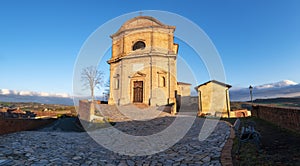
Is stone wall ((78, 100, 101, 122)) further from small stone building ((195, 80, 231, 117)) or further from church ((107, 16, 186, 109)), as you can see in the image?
small stone building ((195, 80, 231, 117))

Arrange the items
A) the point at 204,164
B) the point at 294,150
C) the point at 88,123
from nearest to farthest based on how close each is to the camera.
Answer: the point at 294,150 < the point at 204,164 < the point at 88,123

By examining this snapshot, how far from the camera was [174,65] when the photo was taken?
70.2ft

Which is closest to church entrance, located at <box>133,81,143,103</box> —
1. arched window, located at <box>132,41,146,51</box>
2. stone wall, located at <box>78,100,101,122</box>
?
arched window, located at <box>132,41,146,51</box>

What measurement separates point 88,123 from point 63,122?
2.21 meters

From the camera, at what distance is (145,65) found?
2112cm

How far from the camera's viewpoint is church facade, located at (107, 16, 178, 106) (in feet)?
68.0

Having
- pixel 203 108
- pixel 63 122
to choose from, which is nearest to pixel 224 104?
pixel 203 108

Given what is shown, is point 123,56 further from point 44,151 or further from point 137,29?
point 44,151

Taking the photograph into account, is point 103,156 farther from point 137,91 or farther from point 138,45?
point 138,45

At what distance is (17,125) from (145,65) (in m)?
14.0

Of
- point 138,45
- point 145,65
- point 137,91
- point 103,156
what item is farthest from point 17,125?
point 138,45

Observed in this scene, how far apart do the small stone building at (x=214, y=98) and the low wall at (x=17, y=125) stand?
16.7 meters

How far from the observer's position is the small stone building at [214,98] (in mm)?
21156

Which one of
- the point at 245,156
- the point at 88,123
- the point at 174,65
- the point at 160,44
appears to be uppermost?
the point at 160,44
